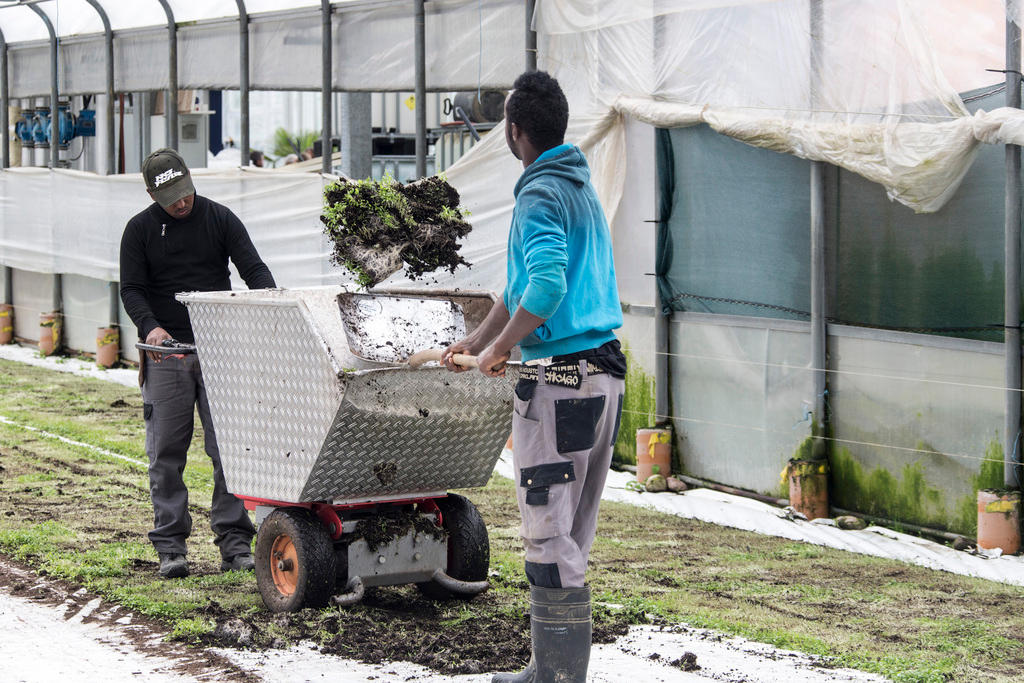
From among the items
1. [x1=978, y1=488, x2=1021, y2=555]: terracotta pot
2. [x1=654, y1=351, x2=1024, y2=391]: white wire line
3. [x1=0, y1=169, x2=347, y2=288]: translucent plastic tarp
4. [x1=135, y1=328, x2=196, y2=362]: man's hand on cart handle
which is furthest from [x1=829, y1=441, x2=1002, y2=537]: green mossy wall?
[x1=0, y1=169, x2=347, y2=288]: translucent plastic tarp

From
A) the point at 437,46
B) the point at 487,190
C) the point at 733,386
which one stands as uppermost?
Result: the point at 437,46

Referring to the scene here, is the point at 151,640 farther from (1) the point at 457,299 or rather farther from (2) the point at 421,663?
(1) the point at 457,299

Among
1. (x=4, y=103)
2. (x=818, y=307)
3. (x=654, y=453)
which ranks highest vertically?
(x=4, y=103)

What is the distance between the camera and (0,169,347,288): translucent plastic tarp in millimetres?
11719

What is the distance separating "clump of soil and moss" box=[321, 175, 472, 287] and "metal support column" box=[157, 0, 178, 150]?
8020 mm

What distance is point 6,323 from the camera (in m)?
16.3

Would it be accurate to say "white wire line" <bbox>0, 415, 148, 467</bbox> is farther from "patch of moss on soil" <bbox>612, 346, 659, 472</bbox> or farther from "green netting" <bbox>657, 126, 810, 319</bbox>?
"green netting" <bbox>657, 126, 810, 319</bbox>

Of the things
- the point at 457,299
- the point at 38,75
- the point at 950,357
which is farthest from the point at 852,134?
the point at 38,75

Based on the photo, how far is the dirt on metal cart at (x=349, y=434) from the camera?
510 centimetres

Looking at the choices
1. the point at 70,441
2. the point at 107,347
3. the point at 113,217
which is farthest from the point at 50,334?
the point at 70,441

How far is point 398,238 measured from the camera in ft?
17.8

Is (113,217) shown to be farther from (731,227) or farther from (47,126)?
(731,227)

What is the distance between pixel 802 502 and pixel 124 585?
3625 millimetres

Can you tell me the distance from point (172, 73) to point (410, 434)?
28.5ft
